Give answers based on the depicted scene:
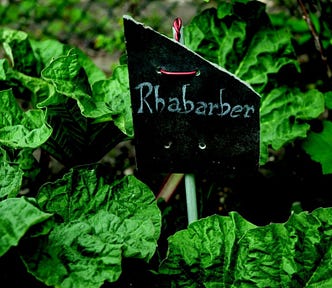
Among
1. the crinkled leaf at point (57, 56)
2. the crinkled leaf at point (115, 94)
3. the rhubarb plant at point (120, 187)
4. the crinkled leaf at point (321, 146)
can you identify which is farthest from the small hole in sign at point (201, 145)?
the crinkled leaf at point (57, 56)

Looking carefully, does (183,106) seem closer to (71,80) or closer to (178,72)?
(178,72)

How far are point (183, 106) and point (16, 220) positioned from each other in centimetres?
47

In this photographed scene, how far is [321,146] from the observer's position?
6.06 ft

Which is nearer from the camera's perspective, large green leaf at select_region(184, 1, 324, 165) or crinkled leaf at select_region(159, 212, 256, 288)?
crinkled leaf at select_region(159, 212, 256, 288)

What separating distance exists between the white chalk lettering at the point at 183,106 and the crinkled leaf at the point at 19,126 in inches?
9.7

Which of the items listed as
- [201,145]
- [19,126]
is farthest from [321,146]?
[19,126]

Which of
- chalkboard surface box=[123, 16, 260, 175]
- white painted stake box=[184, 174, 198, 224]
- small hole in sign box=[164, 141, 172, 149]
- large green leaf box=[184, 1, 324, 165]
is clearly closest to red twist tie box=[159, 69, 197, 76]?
chalkboard surface box=[123, 16, 260, 175]

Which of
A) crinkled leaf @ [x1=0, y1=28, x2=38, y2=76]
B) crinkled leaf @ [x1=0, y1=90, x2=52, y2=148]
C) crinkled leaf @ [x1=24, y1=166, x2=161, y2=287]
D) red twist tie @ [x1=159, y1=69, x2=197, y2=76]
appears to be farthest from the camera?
crinkled leaf @ [x1=0, y1=28, x2=38, y2=76]

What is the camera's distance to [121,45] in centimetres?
278

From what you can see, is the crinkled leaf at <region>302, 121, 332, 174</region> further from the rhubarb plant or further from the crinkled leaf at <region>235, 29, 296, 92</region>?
the crinkled leaf at <region>235, 29, 296, 92</region>

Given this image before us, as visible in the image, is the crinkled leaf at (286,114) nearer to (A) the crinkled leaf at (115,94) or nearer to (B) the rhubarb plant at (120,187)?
(B) the rhubarb plant at (120,187)

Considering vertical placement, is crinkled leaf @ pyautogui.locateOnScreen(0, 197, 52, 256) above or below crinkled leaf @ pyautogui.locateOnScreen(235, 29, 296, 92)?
below

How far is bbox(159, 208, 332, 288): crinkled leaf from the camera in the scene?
4.80 ft

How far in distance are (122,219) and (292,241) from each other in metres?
0.40
